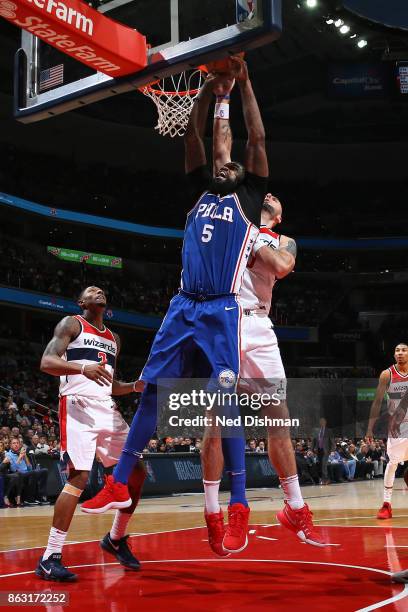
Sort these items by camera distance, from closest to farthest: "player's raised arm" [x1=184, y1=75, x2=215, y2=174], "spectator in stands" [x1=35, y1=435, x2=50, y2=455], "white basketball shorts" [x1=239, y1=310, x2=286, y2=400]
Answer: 1. "player's raised arm" [x1=184, y1=75, x2=215, y2=174]
2. "white basketball shorts" [x1=239, y1=310, x2=286, y2=400]
3. "spectator in stands" [x1=35, y1=435, x2=50, y2=455]

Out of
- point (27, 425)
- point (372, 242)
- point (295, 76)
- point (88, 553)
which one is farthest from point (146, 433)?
point (372, 242)

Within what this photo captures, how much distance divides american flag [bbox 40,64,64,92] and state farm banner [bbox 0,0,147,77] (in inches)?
11.3

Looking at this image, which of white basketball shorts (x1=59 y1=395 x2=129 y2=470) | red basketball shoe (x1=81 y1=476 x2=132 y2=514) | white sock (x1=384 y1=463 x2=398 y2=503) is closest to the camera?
red basketball shoe (x1=81 y1=476 x2=132 y2=514)

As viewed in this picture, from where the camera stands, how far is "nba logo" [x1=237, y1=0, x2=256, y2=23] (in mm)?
5551

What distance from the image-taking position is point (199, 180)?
555 cm

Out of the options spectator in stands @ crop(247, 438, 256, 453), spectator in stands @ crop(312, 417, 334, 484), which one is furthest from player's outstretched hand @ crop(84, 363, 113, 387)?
spectator in stands @ crop(312, 417, 334, 484)

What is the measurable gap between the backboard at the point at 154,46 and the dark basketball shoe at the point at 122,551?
369cm

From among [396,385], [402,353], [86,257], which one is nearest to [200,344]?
[402,353]

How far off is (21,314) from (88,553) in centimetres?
2557

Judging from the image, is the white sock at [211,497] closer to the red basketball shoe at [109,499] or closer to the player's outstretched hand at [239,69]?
the red basketball shoe at [109,499]

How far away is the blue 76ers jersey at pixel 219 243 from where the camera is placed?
17.1 ft

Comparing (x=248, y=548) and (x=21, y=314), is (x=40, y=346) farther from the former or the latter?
(x=248, y=548)

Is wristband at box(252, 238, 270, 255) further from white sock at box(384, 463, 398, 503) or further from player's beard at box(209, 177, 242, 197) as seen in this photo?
white sock at box(384, 463, 398, 503)

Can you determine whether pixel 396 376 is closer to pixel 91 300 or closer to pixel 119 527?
pixel 91 300
